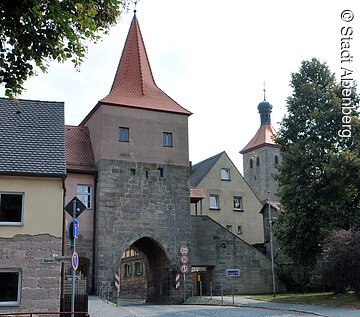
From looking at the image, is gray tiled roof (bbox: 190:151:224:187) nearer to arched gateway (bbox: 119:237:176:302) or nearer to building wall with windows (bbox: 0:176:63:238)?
arched gateway (bbox: 119:237:176:302)

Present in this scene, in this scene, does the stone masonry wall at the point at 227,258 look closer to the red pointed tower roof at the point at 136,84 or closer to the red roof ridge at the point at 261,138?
the red pointed tower roof at the point at 136,84

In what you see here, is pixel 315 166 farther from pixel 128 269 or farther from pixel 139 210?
pixel 128 269

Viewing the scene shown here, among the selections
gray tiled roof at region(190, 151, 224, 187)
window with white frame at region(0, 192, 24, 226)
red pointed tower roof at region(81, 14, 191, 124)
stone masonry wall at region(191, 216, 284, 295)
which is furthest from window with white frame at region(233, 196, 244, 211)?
window with white frame at region(0, 192, 24, 226)

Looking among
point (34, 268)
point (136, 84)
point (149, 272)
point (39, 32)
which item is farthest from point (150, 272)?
point (39, 32)

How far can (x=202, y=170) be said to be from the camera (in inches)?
1953

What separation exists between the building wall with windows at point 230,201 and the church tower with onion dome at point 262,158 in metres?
21.0

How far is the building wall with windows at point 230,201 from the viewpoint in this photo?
4725cm

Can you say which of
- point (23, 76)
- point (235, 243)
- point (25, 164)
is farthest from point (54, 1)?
point (235, 243)

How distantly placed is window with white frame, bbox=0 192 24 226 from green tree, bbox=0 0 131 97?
295 inches

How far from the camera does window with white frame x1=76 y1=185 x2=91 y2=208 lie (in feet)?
103

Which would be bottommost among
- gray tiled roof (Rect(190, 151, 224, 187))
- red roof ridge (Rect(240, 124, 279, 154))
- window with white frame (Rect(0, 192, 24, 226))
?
window with white frame (Rect(0, 192, 24, 226))

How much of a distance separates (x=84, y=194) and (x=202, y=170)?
19492 millimetres

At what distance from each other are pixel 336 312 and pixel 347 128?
10975mm

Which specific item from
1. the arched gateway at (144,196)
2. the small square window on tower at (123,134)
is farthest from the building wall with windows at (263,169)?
the small square window on tower at (123,134)
